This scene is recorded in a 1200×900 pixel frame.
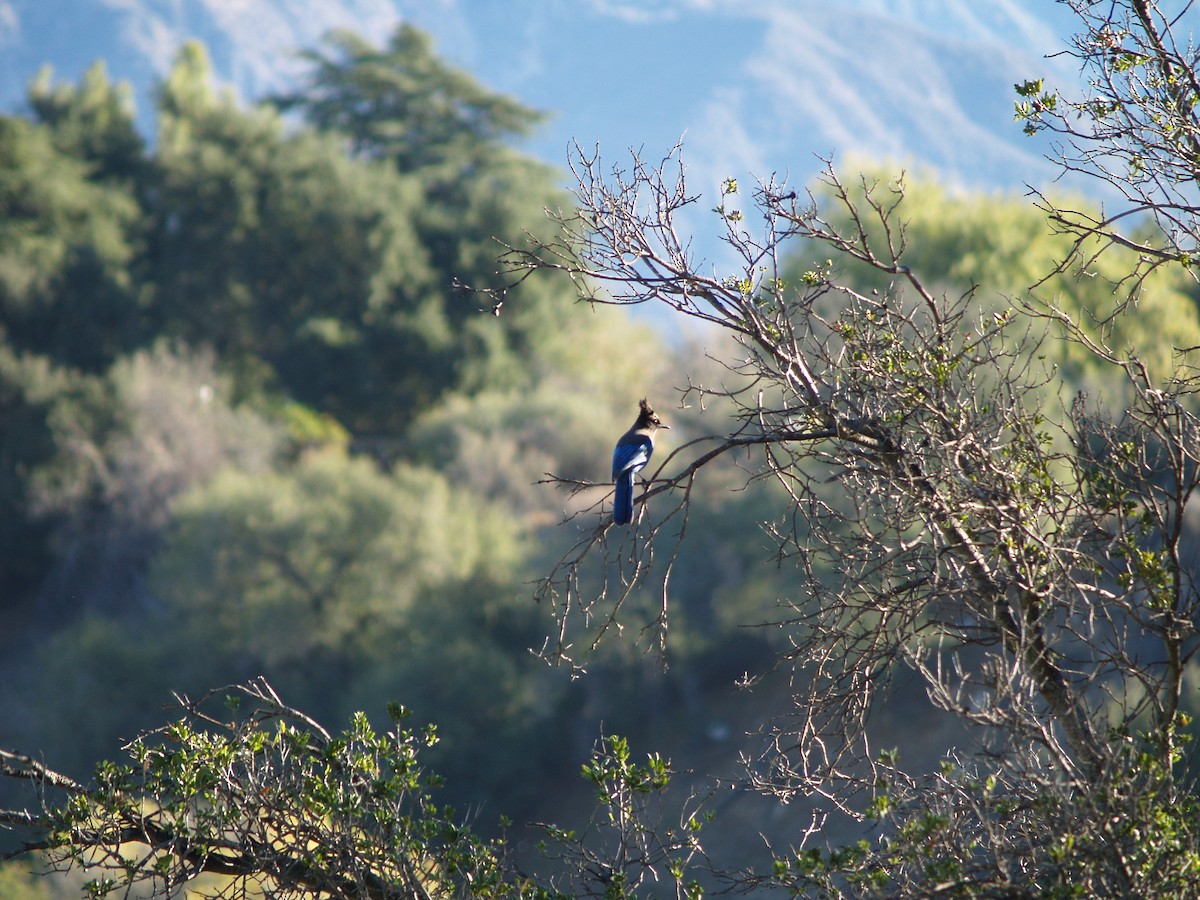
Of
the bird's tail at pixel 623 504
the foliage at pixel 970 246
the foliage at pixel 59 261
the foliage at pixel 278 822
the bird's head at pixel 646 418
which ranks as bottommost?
the foliage at pixel 278 822

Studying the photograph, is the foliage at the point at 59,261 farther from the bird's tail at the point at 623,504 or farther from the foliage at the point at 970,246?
the bird's tail at the point at 623,504

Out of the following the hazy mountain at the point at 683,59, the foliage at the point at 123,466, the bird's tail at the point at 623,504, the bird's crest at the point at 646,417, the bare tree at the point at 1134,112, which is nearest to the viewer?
the bare tree at the point at 1134,112

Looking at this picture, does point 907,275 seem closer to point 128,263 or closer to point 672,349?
point 672,349

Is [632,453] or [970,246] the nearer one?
[632,453]

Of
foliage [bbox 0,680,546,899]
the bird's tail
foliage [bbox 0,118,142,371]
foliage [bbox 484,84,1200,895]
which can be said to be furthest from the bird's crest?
foliage [bbox 0,118,142,371]

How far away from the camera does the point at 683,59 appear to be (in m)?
87.3

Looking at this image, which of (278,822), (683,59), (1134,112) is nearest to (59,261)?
(278,822)

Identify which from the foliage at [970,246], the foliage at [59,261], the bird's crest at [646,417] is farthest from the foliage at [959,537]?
the foliage at [59,261]

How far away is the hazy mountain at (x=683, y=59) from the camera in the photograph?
65.1 meters

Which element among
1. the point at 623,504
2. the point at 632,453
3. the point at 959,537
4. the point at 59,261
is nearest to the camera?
the point at 959,537

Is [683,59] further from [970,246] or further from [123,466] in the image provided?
[123,466]

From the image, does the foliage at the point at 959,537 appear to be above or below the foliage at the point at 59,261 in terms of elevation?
below

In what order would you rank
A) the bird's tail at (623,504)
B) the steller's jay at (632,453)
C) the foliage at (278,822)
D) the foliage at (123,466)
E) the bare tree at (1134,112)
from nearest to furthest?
the foliage at (278,822) < the bare tree at (1134,112) < the bird's tail at (623,504) < the steller's jay at (632,453) < the foliage at (123,466)

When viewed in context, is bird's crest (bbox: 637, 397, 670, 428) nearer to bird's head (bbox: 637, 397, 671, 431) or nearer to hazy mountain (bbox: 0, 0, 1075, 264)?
bird's head (bbox: 637, 397, 671, 431)
